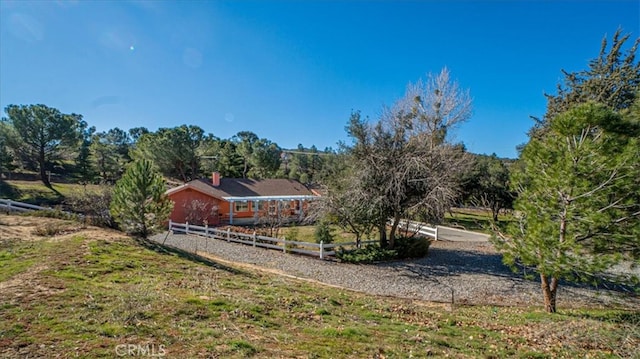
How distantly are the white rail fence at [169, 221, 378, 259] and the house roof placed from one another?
6126 millimetres

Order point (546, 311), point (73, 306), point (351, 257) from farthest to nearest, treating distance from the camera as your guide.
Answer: point (351, 257) → point (546, 311) → point (73, 306)

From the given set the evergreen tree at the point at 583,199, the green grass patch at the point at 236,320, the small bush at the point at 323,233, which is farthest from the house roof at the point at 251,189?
the evergreen tree at the point at 583,199

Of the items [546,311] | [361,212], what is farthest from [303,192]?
[546,311]

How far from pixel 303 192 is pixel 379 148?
54.6ft

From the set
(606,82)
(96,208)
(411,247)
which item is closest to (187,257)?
(96,208)

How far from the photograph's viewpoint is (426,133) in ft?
68.5

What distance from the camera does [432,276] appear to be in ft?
37.7

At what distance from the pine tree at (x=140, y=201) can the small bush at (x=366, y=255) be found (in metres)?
7.65

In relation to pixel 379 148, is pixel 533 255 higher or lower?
lower

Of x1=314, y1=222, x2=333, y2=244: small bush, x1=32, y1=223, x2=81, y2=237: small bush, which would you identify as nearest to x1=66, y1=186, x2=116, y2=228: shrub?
x1=32, y1=223, x2=81, y2=237: small bush

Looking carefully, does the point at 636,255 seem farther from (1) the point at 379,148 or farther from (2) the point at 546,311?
(1) the point at 379,148

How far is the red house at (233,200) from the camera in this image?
861 inches

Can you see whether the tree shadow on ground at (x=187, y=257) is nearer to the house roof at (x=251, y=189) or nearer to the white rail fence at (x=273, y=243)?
the white rail fence at (x=273, y=243)

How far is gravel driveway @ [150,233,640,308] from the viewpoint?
30.6 feet
